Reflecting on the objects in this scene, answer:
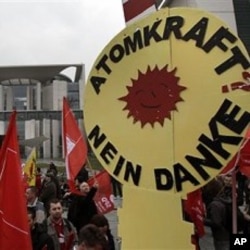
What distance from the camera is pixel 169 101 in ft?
7.20

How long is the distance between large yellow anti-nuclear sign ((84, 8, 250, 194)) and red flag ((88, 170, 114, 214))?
4.27 metres

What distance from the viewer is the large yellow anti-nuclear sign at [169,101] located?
2.04 metres

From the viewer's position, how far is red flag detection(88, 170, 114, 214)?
21.7 ft

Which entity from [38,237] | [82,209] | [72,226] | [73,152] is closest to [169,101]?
[38,237]

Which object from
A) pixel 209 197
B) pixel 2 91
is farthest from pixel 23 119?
pixel 209 197

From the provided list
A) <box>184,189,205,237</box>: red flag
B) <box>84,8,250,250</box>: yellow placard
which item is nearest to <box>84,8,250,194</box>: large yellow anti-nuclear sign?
<box>84,8,250,250</box>: yellow placard

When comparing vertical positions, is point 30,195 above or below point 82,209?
above

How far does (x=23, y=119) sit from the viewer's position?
7112cm

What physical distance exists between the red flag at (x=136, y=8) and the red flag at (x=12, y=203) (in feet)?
4.36

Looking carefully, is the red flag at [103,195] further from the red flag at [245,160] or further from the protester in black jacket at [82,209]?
the red flag at [245,160]

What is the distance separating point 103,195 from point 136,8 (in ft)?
14.9

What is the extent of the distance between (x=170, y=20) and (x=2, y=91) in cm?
7405

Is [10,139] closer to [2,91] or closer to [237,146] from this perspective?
[237,146]

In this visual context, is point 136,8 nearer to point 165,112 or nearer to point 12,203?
point 165,112
